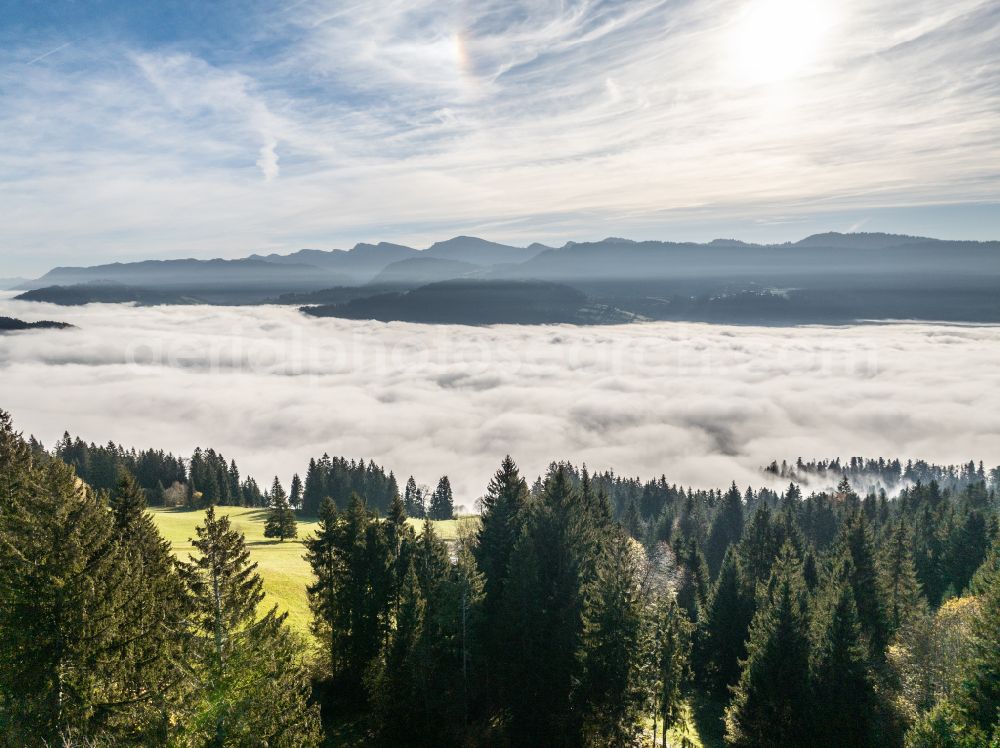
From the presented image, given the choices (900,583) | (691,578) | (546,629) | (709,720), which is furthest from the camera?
(691,578)

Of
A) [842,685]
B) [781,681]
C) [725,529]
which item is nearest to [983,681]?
[842,685]

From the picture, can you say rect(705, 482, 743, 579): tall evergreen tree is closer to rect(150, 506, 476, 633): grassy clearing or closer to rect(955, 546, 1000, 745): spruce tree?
rect(150, 506, 476, 633): grassy clearing

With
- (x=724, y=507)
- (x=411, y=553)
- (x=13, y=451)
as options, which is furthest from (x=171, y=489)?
(x=724, y=507)

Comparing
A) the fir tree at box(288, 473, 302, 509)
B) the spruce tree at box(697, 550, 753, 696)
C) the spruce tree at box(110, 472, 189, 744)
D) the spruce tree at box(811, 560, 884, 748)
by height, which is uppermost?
the spruce tree at box(110, 472, 189, 744)

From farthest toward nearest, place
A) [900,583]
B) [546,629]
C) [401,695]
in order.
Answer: [900,583], [546,629], [401,695]

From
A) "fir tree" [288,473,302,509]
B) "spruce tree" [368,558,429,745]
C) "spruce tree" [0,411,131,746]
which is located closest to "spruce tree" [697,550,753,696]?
"spruce tree" [368,558,429,745]

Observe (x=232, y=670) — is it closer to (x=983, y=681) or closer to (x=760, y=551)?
(x=983, y=681)

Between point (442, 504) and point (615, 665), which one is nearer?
point (615, 665)

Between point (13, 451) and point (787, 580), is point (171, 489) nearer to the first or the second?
point (13, 451)
